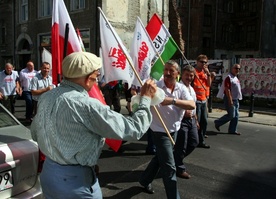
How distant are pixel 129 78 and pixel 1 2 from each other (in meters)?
24.8

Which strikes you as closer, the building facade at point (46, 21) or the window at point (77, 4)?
the building facade at point (46, 21)

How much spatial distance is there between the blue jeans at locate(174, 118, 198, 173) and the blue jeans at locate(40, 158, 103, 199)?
2.49 meters

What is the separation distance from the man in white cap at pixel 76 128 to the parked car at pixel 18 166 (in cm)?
45

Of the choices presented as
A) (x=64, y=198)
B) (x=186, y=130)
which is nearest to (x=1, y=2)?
(x=186, y=130)

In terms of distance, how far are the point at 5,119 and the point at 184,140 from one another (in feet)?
7.85

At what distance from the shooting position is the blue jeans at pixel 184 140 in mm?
4449

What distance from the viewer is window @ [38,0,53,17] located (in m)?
21.0

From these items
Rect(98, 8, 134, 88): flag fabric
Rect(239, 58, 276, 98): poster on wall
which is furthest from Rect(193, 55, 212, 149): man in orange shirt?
Rect(239, 58, 276, 98): poster on wall

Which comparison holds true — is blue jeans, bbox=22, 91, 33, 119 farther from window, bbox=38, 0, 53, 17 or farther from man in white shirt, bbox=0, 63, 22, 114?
window, bbox=38, 0, 53, 17

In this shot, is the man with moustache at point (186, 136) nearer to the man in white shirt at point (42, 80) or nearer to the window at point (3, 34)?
the man in white shirt at point (42, 80)

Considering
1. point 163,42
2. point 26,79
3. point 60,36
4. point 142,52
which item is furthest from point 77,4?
point 60,36

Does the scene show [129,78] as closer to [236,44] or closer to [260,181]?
[260,181]

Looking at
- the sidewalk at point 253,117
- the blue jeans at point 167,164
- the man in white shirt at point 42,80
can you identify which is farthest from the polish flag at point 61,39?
the sidewalk at point 253,117

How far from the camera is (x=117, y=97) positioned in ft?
29.2
